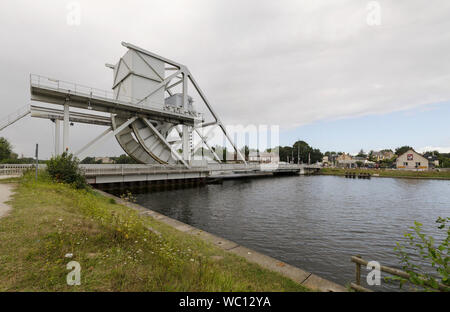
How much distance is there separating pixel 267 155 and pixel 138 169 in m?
82.9

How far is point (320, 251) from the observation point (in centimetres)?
728

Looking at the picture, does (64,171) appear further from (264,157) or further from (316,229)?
(264,157)

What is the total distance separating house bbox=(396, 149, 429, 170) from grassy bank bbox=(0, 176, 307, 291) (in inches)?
3403

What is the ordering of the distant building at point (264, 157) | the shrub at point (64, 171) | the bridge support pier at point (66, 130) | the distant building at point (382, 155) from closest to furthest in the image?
the shrub at point (64, 171) < the bridge support pier at point (66, 130) < the distant building at point (264, 157) < the distant building at point (382, 155)

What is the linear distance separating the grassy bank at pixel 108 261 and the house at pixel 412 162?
86437 millimetres

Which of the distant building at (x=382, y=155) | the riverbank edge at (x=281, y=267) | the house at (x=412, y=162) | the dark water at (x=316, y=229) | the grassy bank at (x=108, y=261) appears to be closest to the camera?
the grassy bank at (x=108, y=261)

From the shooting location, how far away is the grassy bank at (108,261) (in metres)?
3.13

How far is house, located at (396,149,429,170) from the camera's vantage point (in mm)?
62344

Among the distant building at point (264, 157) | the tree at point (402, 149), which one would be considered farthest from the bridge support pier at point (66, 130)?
the tree at point (402, 149)

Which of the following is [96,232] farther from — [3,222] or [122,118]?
[122,118]

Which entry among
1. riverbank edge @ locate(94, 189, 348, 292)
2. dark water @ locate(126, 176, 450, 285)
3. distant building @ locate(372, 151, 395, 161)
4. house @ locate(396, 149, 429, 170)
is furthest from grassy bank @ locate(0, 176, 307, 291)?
distant building @ locate(372, 151, 395, 161)

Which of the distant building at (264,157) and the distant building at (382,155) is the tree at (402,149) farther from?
the distant building at (264,157)

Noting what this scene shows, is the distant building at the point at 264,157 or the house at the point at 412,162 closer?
the house at the point at 412,162
